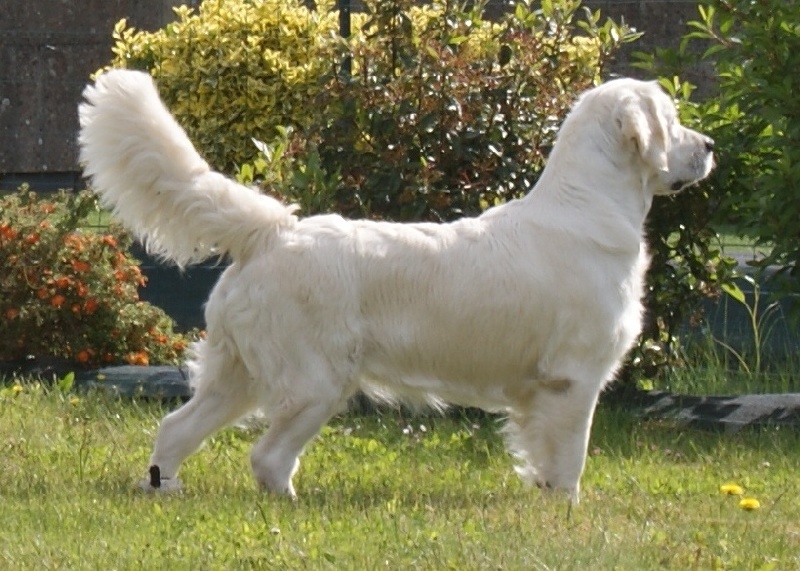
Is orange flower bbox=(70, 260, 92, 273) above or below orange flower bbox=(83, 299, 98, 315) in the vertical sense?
above

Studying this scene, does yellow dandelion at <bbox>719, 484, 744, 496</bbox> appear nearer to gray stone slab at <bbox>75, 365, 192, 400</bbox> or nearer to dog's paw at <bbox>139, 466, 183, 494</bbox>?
dog's paw at <bbox>139, 466, 183, 494</bbox>

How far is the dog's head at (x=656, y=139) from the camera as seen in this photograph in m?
6.46

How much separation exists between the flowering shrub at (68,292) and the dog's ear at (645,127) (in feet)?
12.0

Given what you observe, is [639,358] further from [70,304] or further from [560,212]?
[70,304]

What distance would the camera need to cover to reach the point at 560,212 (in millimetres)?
6469

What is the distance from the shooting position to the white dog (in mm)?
6066

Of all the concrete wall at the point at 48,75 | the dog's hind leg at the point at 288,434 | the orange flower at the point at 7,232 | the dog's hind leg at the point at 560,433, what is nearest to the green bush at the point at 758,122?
the dog's hind leg at the point at 560,433

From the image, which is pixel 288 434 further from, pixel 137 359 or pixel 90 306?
pixel 137 359

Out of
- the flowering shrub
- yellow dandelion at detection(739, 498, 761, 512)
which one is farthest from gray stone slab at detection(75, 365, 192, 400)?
yellow dandelion at detection(739, 498, 761, 512)

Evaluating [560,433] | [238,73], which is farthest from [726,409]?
[238,73]

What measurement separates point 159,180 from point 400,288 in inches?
41.2

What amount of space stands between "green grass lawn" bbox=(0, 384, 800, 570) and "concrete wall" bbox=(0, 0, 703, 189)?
489 inches

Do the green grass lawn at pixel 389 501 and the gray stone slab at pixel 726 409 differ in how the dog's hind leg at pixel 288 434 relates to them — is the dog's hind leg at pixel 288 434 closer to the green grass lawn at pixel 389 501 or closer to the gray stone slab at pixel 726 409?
the green grass lawn at pixel 389 501

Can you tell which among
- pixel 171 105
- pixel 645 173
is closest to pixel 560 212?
pixel 645 173
